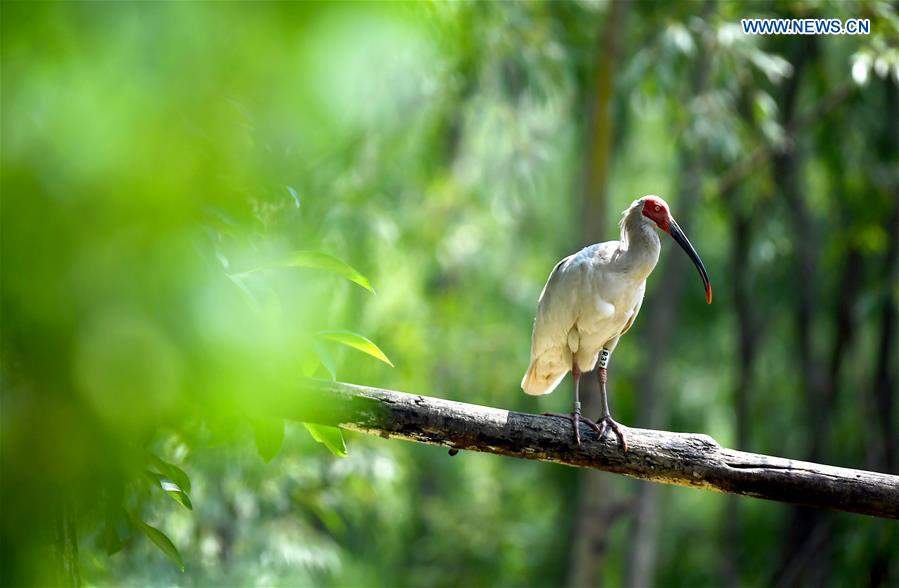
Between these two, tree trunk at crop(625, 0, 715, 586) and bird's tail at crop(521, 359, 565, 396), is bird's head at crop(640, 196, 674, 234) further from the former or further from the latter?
tree trunk at crop(625, 0, 715, 586)

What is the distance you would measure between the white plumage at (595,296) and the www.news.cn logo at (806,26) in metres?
2.49

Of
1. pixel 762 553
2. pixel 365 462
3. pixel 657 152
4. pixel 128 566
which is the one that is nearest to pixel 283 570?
pixel 365 462

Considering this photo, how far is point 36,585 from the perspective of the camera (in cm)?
85

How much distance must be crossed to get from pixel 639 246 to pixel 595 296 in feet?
0.80

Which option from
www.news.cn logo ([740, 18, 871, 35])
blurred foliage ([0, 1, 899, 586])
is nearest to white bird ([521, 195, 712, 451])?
blurred foliage ([0, 1, 899, 586])

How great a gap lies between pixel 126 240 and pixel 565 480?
9565 mm

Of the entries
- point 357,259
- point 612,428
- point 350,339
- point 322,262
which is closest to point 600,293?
point 612,428

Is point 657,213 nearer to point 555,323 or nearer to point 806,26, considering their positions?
point 555,323

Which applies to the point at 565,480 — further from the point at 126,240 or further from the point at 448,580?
the point at 126,240

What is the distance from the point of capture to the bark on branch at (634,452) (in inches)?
103

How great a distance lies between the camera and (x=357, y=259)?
6.84m

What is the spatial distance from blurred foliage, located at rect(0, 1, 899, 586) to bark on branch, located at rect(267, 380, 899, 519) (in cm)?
32

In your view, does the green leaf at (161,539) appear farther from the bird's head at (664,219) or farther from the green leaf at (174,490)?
the bird's head at (664,219)

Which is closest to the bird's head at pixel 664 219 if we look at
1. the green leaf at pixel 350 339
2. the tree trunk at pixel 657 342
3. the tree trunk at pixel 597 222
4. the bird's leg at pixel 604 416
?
the bird's leg at pixel 604 416
